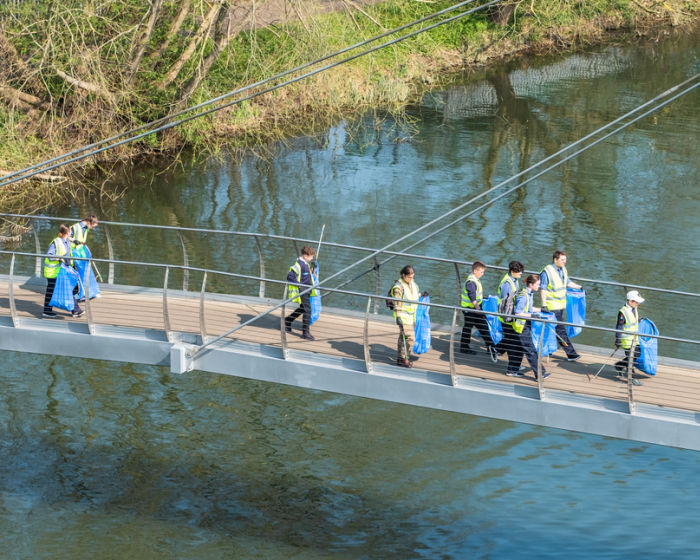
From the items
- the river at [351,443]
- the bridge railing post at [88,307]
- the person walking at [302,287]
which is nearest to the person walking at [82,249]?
the bridge railing post at [88,307]

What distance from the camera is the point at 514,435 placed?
1625 cm

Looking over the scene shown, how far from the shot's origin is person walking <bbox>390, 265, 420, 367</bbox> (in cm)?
1190

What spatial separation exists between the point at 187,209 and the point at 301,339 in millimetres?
14049

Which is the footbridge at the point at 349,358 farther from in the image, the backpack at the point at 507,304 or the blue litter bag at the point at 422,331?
the backpack at the point at 507,304

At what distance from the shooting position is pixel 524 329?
39.0 ft

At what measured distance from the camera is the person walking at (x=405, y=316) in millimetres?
11898

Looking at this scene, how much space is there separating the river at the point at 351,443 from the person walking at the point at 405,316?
3.12 metres

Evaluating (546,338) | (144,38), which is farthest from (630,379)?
(144,38)

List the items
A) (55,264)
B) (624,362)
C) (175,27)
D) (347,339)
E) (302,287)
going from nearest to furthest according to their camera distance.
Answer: (624,362) < (302,287) < (347,339) < (55,264) < (175,27)

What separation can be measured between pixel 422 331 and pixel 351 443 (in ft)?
14.6

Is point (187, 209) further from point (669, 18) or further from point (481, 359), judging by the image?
point (669, 18)

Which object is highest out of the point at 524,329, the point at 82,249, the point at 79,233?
the point at 79,233

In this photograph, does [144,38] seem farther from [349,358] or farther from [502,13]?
[349,358]

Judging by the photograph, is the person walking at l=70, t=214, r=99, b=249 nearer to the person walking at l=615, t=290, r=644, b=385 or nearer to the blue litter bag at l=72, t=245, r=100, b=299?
the blue litter bag at l=72, t=245, r=100, b=299
